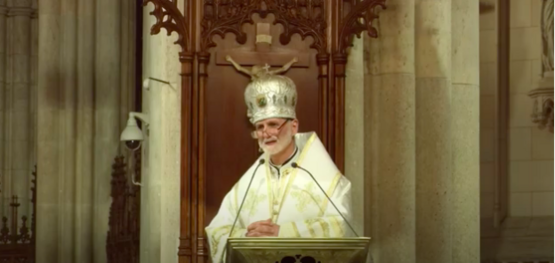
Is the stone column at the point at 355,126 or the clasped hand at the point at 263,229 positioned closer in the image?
the clasped hand at the point at 263,229

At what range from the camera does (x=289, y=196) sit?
10062 mm

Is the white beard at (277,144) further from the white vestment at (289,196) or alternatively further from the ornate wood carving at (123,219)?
the ornate wood carving at (123,219)

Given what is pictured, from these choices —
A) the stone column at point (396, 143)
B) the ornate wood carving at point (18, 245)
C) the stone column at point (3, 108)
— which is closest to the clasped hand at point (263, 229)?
the stone column at point (396, 143)

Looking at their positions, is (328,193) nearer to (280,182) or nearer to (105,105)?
(280,182)

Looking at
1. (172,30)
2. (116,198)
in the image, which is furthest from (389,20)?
(116,198)

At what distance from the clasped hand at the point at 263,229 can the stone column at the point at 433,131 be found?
7.57 ft

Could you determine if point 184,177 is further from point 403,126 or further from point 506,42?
point 506,42

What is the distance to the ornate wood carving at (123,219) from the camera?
636 inches

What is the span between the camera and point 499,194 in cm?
1510

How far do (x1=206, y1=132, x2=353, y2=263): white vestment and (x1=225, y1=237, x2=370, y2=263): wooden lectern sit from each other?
81cm

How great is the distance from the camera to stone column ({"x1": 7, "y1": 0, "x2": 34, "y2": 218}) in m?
20.9

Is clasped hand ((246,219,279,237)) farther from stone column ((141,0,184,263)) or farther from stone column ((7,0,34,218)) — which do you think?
stone column ((7,0,34,218))

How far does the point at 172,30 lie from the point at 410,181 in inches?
84.2

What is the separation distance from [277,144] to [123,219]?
6.69 m
